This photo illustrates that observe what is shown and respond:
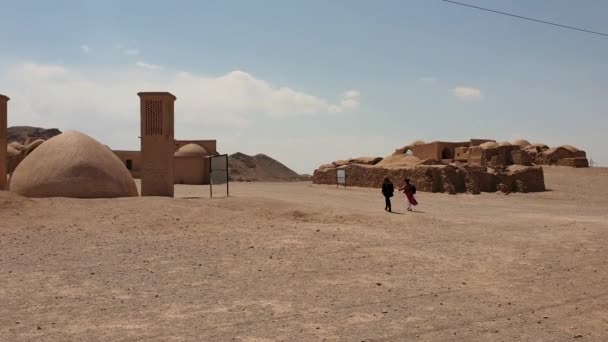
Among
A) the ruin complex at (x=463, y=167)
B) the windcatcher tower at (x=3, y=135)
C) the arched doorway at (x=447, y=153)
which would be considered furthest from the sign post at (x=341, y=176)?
the windcatcher tower at (x=3, y=135)

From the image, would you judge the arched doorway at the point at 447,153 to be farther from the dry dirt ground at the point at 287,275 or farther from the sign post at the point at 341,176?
the dry dirt ground at the point at 287,275

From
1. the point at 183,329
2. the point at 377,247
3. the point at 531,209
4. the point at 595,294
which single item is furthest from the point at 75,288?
the point at 531,209

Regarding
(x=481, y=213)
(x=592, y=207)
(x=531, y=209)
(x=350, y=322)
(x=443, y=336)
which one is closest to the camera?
(x=443, y=336)

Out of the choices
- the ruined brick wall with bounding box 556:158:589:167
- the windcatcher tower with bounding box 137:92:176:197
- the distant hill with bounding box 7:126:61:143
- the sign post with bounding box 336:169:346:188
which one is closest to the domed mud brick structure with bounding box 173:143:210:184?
the sign post with bounding box 336:169:346:188

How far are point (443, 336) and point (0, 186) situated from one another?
16.4m

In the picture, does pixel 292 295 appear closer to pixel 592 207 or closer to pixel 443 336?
pixel 443 336

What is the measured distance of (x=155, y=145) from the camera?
17.8 m

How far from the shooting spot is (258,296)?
20.9 ft

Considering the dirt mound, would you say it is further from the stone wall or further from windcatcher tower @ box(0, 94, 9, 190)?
windcatcher tower @ box(0, 94, 9, 190)

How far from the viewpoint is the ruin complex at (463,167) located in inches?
1011

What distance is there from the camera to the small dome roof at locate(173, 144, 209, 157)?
1398 inches

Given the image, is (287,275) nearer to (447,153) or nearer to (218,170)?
(218,170)

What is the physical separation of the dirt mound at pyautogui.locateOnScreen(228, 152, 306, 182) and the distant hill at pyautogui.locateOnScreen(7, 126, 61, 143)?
28477mm

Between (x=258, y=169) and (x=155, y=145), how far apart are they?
42.7 meters
